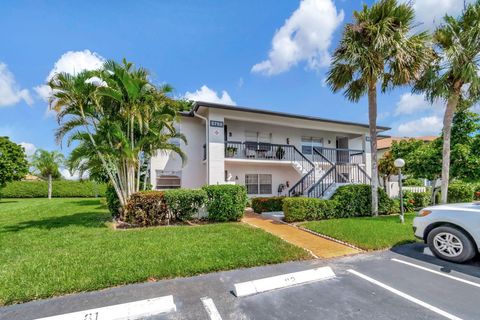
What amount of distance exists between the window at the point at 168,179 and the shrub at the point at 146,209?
5.56 meters

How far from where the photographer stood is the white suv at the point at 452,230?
4883 mm

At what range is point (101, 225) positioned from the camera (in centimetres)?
875

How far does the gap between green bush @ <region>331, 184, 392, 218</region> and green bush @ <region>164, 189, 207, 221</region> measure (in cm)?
571

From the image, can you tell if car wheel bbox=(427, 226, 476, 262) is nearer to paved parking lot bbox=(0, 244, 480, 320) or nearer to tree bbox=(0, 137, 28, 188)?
paved parking lot bbox=(0, 244, 480, 320)

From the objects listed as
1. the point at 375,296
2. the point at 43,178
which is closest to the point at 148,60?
the point at 375,296

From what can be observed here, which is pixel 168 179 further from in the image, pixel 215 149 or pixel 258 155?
pixel 258 155

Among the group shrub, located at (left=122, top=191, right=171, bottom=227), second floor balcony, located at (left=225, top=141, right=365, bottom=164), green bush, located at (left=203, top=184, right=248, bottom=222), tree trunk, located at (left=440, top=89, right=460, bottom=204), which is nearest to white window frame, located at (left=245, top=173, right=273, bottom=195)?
second floor balcony, located at (left=225, top=141, right=365, bottom=164)

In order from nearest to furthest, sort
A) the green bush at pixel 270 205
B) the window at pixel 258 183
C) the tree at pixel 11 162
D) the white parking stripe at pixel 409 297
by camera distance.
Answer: the white parking stripe at pixel 409 297 < the green bush at pixel 270 205 < the window at pixel 258 183 < the tree at pixel 11 162

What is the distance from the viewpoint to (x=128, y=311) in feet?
10.1

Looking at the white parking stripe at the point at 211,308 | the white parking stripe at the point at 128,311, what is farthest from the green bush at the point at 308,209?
the white parking stripe at the point at 128,311

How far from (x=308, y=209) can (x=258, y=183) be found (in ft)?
22.4

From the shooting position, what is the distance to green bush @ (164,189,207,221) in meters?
8.90

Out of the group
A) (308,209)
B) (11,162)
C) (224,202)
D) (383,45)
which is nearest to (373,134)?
→ (383,45)

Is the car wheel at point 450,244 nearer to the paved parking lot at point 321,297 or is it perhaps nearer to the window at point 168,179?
the paved parking lot at point 321,297
